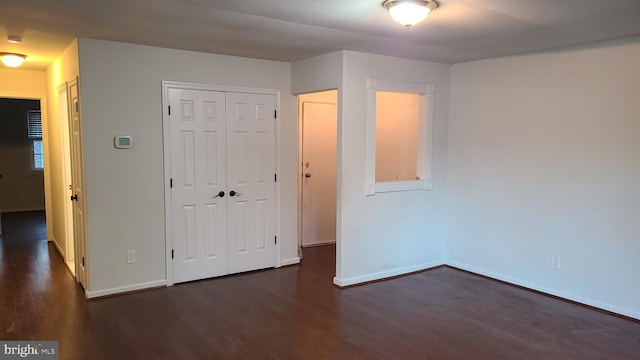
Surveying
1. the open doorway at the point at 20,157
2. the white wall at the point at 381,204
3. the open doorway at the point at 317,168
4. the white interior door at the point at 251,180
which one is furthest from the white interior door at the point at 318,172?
the open doorway at the point at 20,157

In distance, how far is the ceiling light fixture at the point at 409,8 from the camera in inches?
106

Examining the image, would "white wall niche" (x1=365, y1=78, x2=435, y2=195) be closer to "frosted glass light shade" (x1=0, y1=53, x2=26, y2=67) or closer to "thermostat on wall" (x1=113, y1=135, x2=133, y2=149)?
"thermostat on wall" (x1=113, y1=135, x2=133, y2=149)

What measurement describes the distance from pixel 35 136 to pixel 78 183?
5.92 metres

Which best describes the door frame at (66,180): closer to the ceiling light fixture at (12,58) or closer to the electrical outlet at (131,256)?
the ceiling light fixture at (12,58)

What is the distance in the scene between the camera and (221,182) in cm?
473

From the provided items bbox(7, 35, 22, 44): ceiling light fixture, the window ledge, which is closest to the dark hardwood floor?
the window ledge

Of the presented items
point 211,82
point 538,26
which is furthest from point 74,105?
point 538,26

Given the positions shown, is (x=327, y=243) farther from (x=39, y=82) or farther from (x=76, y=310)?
(x=39, y=82)

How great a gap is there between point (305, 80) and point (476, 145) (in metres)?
2.05

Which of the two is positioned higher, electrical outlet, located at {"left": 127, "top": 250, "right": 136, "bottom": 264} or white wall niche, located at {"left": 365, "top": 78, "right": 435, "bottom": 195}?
white wall niche, located at {"left": 365, "top": 78, "right": 435, "bottom": 195}

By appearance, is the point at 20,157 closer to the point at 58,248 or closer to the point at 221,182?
the point at 58,248

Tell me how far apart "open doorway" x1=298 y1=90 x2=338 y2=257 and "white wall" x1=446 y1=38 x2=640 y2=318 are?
1.76 metres

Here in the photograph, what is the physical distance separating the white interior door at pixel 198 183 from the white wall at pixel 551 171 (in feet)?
8.79

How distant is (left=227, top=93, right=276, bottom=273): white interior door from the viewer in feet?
15.7
